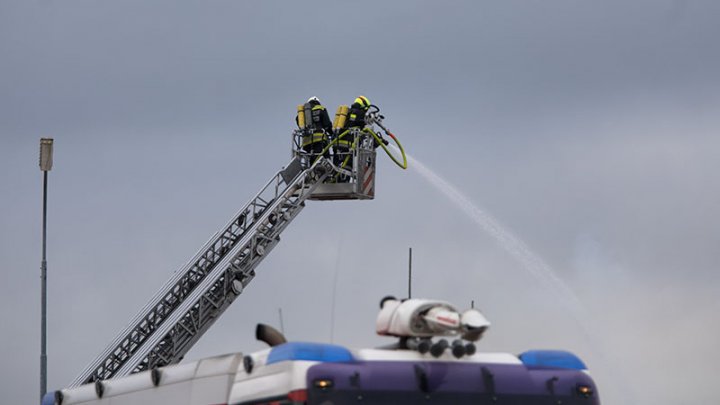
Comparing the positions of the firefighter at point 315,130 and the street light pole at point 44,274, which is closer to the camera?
the street light pole at point 44,274

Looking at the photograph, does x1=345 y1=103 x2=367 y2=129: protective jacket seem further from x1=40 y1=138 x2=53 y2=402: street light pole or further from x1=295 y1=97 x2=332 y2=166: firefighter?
x1=40 y1=138 x2=53 y2=402: street light pole

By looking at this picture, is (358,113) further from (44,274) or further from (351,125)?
(44,274)

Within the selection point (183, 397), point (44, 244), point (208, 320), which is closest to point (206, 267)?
point (208, 320)

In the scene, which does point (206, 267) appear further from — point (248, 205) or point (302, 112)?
point (302, 112)

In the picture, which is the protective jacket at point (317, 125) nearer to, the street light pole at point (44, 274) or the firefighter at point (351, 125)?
the firefighter at point (351, 125)

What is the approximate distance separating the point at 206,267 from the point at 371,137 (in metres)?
4.81

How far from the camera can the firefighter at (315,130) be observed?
40.0 m

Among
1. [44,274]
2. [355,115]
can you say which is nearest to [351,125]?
[355,115]

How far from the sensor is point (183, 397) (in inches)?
766

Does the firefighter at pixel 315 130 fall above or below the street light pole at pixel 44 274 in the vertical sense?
above

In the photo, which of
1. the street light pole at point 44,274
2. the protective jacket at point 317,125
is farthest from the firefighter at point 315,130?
the street light pole at point 44,274

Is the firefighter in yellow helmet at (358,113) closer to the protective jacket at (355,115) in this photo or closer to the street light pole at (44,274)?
the protective jacket at (355,115)

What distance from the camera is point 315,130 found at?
4016cm

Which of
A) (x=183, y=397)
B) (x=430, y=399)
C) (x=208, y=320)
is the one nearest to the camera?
(x=430, y=399)
